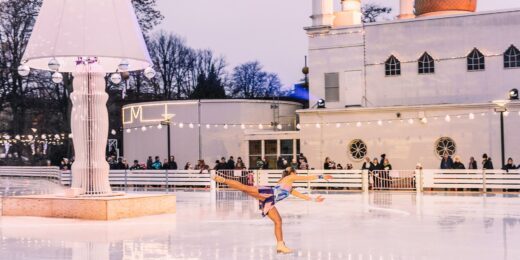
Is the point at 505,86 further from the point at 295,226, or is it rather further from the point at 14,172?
the point at 14,172

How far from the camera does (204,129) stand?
3581 centimetres

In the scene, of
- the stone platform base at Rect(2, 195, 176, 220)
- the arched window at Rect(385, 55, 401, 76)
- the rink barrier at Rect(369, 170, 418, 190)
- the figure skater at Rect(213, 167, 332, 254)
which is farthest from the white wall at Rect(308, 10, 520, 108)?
the figure skater at Rect(213, 167, 332, 254)

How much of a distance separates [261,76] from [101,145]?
57911mm

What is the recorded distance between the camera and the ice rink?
35.1 feet

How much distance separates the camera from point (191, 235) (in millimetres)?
13156

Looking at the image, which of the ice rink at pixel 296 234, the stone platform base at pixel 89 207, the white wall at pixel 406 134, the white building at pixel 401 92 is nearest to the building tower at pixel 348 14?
the white building at pixel 401 92

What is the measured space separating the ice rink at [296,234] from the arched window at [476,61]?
11.2 metres

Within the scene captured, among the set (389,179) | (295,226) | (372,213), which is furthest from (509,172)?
(295,226)

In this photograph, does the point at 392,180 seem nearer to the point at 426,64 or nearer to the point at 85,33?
the point at 426,64

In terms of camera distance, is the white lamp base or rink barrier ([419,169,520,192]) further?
rink barrier ([419,169,520,192])

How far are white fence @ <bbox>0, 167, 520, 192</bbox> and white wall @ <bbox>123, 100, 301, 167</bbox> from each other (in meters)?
4.37

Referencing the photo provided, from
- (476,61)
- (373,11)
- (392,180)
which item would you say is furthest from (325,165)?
(373,11)

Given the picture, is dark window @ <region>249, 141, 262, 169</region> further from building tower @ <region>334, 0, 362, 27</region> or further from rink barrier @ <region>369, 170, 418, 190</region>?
rink barrier @ <region>369, 170, 418, 190</region>

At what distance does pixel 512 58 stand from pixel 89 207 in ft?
66.9
